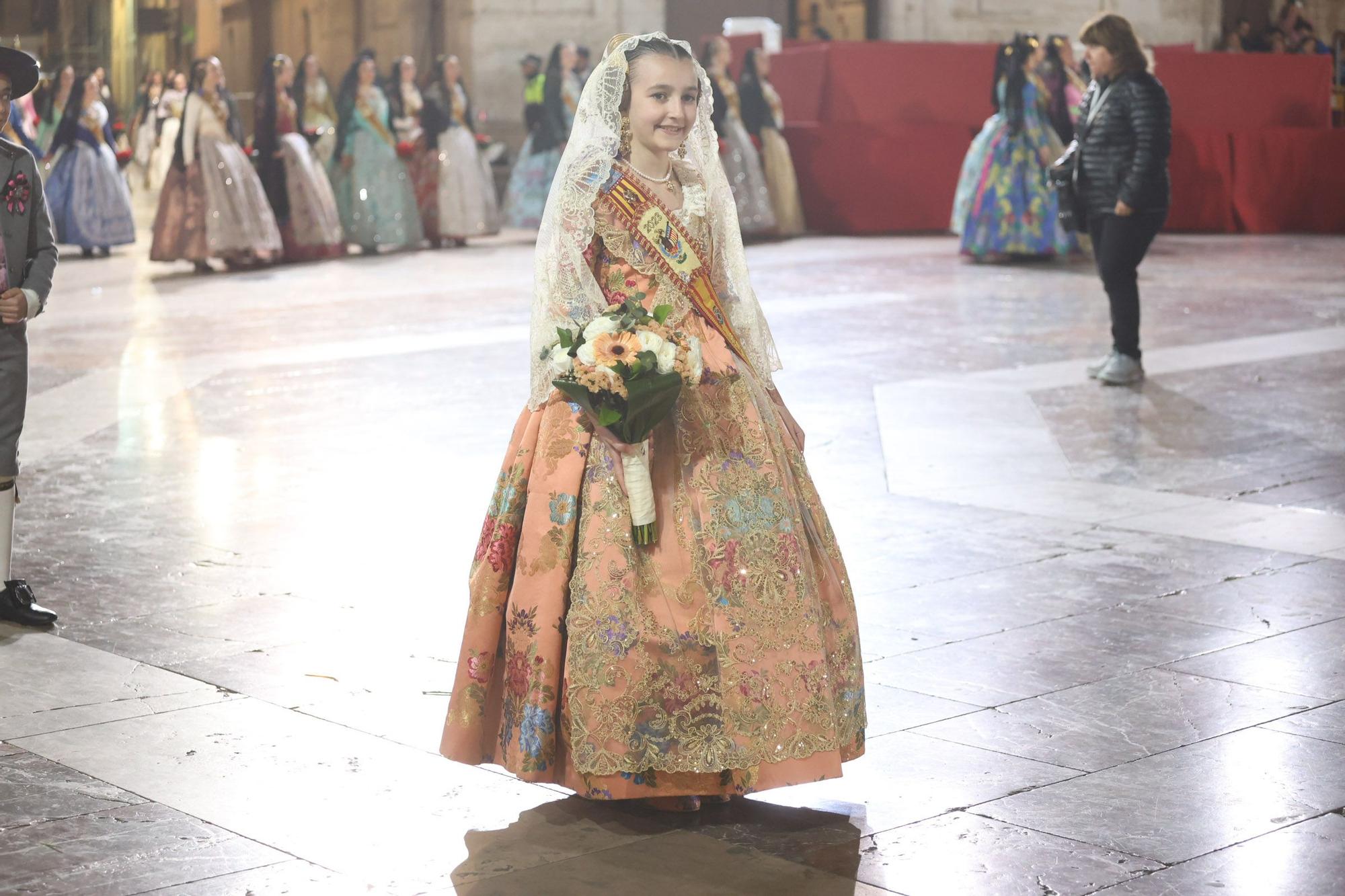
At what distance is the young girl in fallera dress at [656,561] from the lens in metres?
3.29

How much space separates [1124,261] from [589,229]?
224 inches

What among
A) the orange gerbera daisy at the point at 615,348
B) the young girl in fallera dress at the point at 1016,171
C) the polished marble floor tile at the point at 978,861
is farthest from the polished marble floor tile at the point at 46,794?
the young girl in fallera dress at the point at 1016,171

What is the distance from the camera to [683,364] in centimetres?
331

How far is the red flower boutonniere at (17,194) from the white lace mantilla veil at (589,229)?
192 centimetres

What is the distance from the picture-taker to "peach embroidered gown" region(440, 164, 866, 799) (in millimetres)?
3283

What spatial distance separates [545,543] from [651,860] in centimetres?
61

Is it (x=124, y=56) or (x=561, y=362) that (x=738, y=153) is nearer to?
(x=124, y=56)

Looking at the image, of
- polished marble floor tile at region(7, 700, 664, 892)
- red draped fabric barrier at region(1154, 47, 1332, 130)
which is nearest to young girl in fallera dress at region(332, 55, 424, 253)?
red draped fabric barrier at region(1154, 47, 1332, 130)

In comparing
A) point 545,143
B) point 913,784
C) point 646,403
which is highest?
point 545,143

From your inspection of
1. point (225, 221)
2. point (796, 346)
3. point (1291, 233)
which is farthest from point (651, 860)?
point (1291, 233)

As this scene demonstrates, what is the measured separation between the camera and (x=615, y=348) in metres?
3.24

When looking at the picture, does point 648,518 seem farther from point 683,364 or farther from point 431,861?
point 431,861

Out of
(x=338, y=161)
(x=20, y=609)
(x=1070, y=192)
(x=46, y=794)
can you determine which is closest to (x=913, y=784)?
(x=46, y=794)

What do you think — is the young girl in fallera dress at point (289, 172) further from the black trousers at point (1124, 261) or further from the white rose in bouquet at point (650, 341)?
the white rose in bouquet at point (650, 341)
